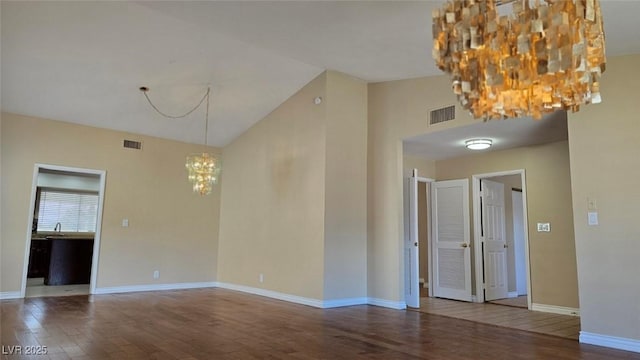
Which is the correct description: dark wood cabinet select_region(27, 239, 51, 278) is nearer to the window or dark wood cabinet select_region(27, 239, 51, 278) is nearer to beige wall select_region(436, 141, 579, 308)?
the window

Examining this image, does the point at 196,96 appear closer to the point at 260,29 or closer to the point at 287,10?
the point at 260,29

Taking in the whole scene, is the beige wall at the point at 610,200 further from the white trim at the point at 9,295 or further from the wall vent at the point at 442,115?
the white trim at the point at 9,295

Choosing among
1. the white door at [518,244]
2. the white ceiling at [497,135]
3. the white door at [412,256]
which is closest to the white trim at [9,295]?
the white door at [412,256]

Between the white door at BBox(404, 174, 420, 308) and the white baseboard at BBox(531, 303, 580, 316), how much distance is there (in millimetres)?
1647

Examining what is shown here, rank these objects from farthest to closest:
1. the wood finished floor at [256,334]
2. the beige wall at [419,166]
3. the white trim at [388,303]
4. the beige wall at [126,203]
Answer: the beige wall at [419,166], the beige wall at [126,203], the white trim at [388,303], the wood finished floor at [256,334]

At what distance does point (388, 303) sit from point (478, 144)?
2.64 meters

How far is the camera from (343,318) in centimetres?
494

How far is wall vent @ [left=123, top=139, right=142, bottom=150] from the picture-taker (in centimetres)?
720

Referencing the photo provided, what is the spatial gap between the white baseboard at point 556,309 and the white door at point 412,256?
64.8 inches

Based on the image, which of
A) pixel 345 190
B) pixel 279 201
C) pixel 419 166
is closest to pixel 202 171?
pixel 279 201

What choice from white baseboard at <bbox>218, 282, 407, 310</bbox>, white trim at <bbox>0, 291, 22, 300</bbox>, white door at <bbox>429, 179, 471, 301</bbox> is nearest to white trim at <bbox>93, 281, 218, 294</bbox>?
white trim at <bbox>0, 291, 22, 300</bbox>

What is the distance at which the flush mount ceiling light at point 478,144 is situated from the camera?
19.4 feet

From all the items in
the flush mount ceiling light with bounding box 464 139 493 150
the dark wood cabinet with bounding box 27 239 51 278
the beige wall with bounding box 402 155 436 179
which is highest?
the flush mount ceiling light with bounding box 464 139 493 150

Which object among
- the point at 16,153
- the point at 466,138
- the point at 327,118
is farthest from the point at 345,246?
the point at 16,153
